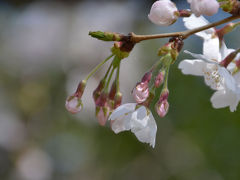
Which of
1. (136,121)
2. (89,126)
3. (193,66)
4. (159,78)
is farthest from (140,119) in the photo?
(89,126)

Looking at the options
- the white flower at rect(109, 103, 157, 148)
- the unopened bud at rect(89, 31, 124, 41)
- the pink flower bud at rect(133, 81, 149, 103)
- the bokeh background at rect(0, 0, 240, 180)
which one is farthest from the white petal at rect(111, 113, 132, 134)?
the bokeh background at rect(0, 0, 240, 180)

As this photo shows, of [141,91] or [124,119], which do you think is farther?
[124,119]

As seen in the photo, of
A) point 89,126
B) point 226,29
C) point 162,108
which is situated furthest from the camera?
point 89,126

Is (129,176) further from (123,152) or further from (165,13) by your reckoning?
Result: (165,13)

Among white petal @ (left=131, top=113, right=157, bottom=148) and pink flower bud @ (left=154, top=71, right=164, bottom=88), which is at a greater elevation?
pink flower bud @ (left=154, top=71, right=164, bottom=88)

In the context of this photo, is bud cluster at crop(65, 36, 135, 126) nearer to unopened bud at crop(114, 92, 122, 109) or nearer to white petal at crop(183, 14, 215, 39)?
unopened bud at crop(114, 92, 122, 109)

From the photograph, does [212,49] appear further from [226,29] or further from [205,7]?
[205,7]
